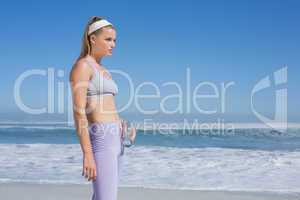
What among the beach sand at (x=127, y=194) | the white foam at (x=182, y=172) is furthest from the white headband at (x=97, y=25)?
the white foam at (x=182, y=172)

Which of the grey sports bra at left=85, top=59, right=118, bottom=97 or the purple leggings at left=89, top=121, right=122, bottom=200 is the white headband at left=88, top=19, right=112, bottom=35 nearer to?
the grey sports bra at left=85, top=59, right=118, bottom=97

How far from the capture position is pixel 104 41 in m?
2.15

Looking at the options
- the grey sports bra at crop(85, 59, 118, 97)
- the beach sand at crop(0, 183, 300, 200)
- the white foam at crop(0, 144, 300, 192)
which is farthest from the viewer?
the white foam at crop(0, 144, 300, 192)

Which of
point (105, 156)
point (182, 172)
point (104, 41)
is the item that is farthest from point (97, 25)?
point (182, 172)

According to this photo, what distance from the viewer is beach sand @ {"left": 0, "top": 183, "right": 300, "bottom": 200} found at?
191 inches

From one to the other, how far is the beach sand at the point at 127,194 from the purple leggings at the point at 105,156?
2746 mm

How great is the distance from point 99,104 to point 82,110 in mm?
134

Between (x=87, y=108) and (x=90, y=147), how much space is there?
21 centimetres

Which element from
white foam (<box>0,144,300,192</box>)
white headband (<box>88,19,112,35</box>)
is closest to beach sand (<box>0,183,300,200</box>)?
white foam (<box>0,144,300,192</box>)

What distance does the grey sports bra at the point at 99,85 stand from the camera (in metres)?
2.09

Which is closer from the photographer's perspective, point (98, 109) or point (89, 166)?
point (89, 166)

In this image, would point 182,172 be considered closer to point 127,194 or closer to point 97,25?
point 127,194

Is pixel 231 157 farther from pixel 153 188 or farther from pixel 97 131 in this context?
pixel 97 131

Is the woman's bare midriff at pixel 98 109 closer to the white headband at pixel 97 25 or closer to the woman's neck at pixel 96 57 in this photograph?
the woman's neck at pixel 96 57
